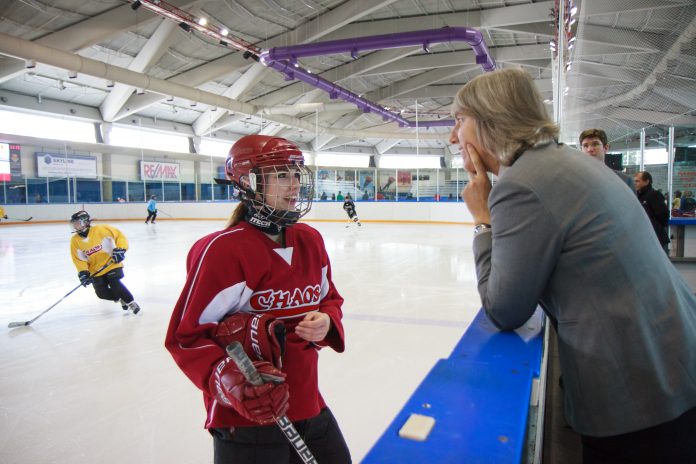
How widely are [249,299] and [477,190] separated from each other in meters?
0.65

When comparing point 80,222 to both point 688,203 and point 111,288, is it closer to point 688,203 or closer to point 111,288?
Result: point 111,288

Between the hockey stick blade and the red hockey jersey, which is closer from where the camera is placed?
the red hockey jersey

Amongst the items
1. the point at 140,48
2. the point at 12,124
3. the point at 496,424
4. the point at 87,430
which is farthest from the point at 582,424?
the point at 12,124

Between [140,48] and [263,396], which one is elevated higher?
[140,48]

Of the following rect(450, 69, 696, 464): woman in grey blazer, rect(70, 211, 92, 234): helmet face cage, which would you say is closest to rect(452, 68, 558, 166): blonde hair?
rect(450, 69, 696, 464): woman in grey blazer

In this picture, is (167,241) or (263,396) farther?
(167,241)

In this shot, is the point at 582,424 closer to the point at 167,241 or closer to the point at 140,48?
the point at 167,241

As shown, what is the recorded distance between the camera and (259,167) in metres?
1.25

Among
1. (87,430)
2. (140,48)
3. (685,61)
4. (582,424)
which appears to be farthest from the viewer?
(140,48)

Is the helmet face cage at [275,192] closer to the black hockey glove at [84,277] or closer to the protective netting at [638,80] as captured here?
the protective netting at [638,80]

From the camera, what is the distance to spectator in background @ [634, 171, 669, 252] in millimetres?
4141

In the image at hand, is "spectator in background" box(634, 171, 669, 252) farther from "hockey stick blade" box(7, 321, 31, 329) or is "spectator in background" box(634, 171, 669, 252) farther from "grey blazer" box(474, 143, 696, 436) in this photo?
"hockey stick blade" box(7, 321, 31, 329)

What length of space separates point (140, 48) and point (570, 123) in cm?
1258

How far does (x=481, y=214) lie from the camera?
39.5 inches
